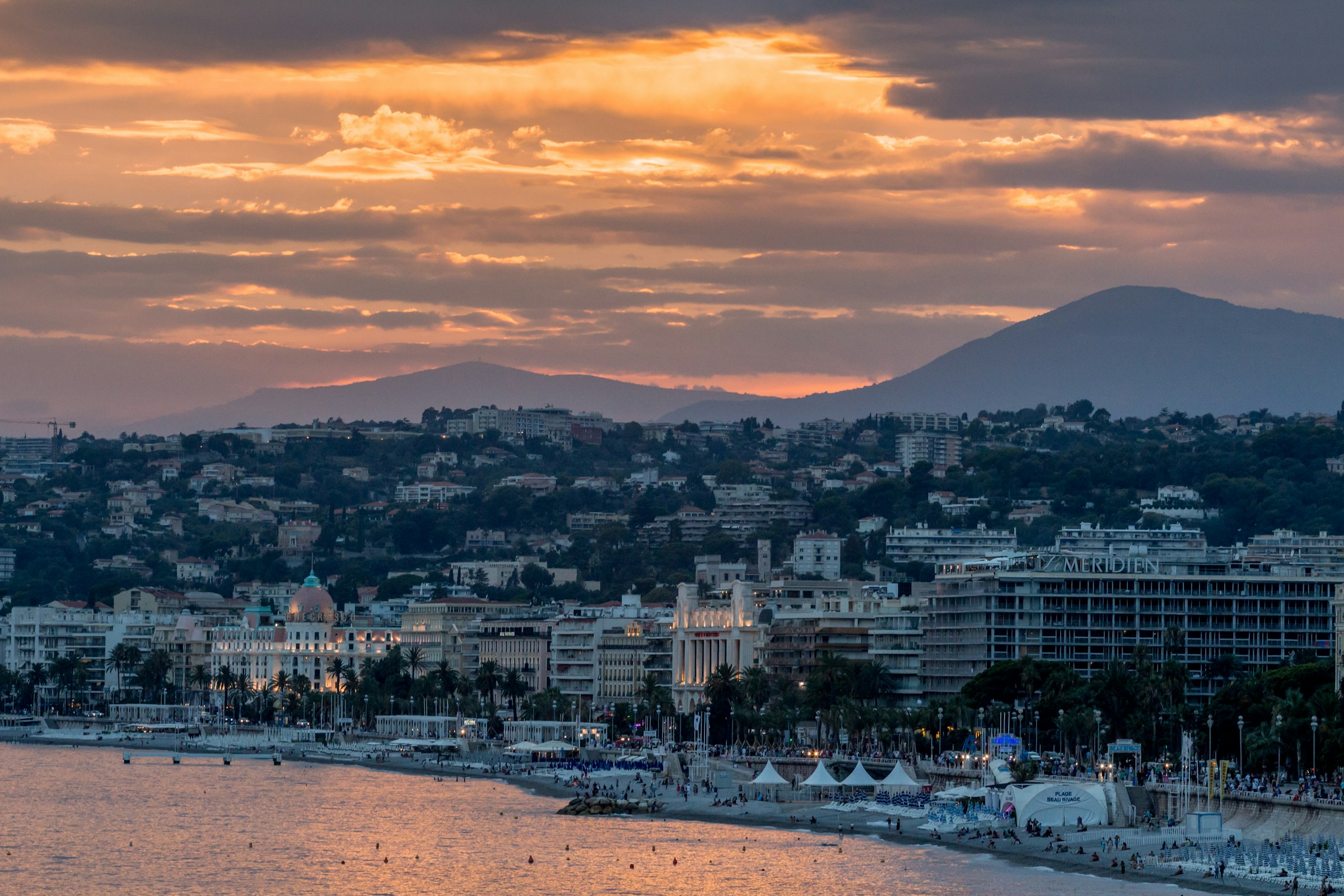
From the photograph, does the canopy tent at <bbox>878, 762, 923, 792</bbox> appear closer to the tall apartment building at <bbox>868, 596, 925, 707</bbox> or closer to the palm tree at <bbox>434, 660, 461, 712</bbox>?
the tall apartment building at <bbox>868, 596, 925, 707</bbox>

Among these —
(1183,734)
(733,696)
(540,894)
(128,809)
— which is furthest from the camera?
(733,696)

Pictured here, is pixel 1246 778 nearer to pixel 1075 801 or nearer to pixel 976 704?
pixel 1075 801

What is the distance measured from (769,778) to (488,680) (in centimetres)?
6362

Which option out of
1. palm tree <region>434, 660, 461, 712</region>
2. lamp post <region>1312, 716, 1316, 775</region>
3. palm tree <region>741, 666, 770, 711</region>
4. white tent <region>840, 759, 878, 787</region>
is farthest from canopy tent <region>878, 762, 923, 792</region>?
palm tree <region>434, 660, 461, 712</region>

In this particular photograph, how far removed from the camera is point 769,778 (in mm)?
112500

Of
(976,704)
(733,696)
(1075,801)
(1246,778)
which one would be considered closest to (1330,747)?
(1246,778)

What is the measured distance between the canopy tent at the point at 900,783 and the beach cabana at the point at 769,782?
6631mm

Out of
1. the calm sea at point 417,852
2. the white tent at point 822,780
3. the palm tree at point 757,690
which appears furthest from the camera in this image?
the palm tree at point 757,690

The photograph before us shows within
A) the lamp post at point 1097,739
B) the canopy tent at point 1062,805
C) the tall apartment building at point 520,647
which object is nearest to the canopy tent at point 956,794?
the canopy tent at point 1062,805

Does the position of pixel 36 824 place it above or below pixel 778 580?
below

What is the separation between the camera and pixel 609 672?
178 meters

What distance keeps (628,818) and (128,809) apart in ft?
83.1

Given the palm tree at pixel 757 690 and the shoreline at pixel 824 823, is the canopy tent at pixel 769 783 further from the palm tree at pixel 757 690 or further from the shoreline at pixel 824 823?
the palm tree at pixel 757 690

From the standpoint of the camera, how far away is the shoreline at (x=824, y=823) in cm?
7875
